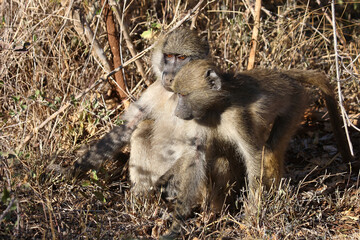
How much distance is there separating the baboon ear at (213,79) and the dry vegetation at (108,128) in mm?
848

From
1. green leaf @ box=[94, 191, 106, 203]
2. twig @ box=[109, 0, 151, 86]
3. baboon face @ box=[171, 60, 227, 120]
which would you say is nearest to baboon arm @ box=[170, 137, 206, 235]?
baboon face @ box=[171, 60, 227, 120]

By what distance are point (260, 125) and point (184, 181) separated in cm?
71

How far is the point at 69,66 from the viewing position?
184 inches

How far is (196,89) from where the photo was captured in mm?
3299

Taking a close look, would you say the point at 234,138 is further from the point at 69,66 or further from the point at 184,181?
the point at 69,66

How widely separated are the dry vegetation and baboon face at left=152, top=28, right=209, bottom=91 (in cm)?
60

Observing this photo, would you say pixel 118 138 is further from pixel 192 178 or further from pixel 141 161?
pixel 192 178

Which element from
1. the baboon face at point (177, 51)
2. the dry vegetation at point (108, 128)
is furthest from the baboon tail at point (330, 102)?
the baboon face at point (177, 51)

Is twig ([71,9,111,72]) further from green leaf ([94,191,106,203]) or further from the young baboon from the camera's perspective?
green leaf ([94,191,106,203])

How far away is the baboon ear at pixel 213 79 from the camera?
3348 mm

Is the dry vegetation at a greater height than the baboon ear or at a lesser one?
lesser

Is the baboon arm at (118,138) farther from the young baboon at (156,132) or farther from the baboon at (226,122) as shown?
the baboon at (226,122)

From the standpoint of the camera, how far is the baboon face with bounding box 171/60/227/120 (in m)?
3.29

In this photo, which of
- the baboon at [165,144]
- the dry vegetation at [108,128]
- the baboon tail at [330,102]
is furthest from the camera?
the baboon tail at [330,102]
